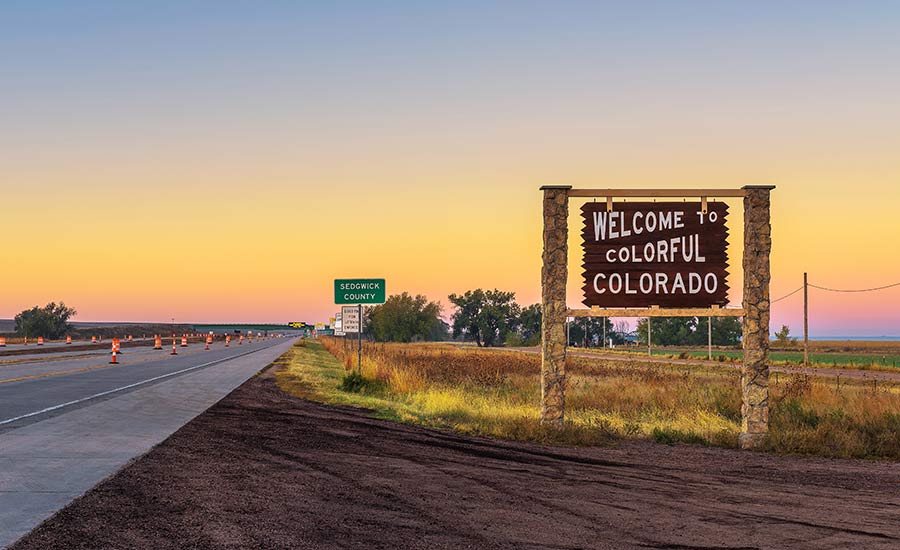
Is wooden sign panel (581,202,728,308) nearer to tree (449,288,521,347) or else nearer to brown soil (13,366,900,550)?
brown soil (13,366,900,550)

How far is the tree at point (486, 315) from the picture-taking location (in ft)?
537

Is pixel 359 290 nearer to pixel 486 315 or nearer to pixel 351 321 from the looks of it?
pixel 351 321

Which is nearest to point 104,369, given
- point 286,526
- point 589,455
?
point 589,455

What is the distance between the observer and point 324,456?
11.3 meters

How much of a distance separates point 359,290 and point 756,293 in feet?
47.4

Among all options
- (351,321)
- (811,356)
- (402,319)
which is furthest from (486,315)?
(351,321)

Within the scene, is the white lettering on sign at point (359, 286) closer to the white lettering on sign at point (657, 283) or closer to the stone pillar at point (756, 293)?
the white lettering on sign at point (657, 283)

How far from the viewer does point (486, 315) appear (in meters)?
163

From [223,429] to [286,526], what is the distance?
7431 mm

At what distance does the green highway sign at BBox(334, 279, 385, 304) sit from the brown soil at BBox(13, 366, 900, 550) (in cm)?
1248

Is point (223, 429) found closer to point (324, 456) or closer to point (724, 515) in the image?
point (324, 456)

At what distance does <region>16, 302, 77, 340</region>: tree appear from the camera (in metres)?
102

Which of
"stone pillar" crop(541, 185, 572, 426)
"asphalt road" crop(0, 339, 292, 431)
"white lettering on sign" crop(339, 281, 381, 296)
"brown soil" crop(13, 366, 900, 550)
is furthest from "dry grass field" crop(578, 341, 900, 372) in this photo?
"brown soil" crop(13, 366, 900, 550)

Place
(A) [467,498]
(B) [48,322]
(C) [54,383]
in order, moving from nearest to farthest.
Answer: (A) [467,498], (C) [54,383], (B) [48,322]
